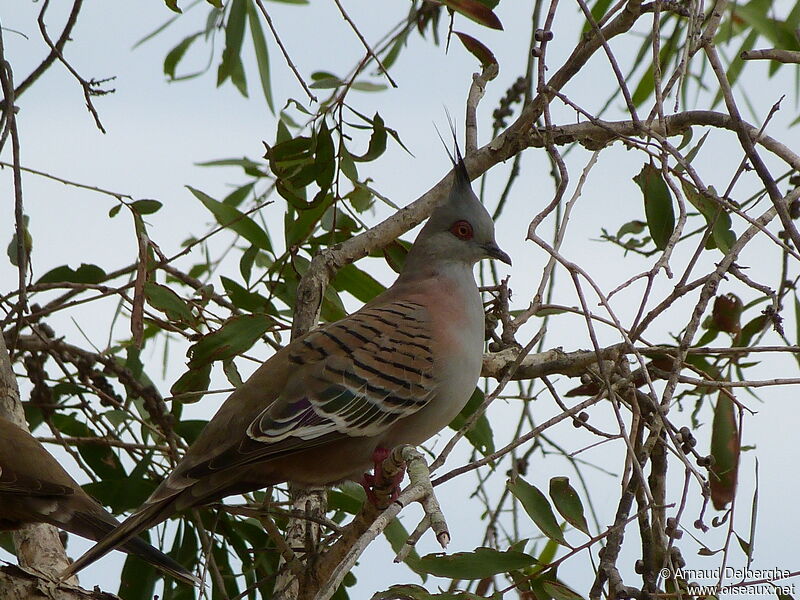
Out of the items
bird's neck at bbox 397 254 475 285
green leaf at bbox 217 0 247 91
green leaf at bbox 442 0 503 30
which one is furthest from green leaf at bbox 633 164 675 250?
green leaf at bbox 217 0 247 91

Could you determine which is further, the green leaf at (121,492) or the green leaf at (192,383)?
the green leaf at (121,492)

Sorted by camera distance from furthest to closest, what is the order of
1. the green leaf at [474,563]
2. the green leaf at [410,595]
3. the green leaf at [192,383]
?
the green leaf at [192,383], the green leaf at [474,563], the green leaf at [410,595]

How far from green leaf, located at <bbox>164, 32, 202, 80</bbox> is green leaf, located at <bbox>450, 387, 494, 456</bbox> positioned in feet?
5.00

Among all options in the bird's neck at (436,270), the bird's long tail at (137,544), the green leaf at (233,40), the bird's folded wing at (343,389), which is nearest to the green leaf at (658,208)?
the bird's folded wing at (343,389)

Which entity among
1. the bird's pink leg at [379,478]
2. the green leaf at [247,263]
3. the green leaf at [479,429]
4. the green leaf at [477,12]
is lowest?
the bird's pink leg at [379,478]

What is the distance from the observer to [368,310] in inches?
115

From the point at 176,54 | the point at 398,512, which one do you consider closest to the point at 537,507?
the point at 398,512

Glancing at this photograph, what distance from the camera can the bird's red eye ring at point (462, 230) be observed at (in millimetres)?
3205

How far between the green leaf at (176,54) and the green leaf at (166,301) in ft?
3.34

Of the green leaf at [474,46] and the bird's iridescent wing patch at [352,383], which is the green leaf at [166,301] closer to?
the bird's iridescent wing patch at [352,383]

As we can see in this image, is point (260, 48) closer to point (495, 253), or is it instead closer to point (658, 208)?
point (495, 253)

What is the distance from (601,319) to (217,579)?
3.68ft

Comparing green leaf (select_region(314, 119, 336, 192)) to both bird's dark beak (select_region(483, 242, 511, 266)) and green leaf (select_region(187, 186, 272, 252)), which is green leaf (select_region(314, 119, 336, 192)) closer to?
green leaf (select_region(187, 186, 272, 252))

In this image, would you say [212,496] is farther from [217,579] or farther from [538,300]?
[538,300]
